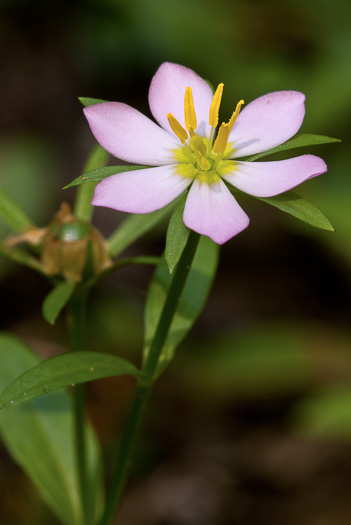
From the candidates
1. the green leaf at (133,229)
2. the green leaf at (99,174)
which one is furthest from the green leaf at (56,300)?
the green leaf at (99,174)

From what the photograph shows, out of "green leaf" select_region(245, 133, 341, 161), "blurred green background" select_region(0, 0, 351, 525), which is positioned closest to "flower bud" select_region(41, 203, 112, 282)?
"green leaf" select_region(245, 133, 341, 161)

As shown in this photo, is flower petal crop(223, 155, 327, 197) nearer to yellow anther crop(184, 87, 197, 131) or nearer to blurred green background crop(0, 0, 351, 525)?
yellow anther crop(184, 87, 197, 131)

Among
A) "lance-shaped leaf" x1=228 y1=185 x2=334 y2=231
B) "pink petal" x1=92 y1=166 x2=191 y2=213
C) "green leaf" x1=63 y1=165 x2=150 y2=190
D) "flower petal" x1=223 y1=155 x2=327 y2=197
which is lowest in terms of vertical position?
"pink petal" x1=92 y1=166 x2=191 y2=213

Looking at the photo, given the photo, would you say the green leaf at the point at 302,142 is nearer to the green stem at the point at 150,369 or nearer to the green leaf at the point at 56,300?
the green stem at the point at 150,369

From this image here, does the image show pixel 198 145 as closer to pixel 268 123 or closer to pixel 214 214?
pixel 268 123

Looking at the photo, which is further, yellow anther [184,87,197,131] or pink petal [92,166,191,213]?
yellow anther [184,87,197,131]

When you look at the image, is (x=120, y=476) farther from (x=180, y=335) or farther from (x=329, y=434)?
(x=329, y=434)

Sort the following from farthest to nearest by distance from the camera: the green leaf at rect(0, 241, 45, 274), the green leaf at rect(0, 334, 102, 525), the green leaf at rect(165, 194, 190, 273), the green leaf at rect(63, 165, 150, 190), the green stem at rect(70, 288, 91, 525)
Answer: the green leaf at rect(0, 334, 102, 525), the green stem at rect(70, 288, 91, 525), the green leaf at rect(0, 241, 45, 274), the green leaf at rect(63, 165, 150, 190), the green leaf at rect(165, 194, 190, 273)

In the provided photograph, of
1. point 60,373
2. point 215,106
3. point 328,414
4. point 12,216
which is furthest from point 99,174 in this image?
point 328,414
